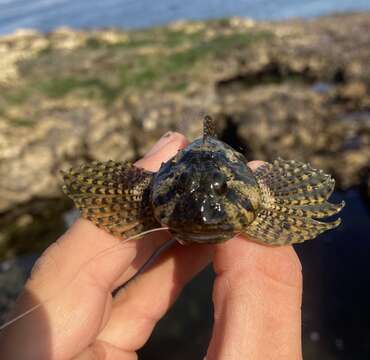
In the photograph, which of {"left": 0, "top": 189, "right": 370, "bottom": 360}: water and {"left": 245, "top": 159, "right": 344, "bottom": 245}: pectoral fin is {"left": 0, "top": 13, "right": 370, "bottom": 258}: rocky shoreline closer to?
{"left": 0, "top": 189, "right": 370, "bottom": 360}: water

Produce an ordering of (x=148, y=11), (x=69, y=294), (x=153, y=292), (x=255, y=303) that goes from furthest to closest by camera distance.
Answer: (x=148, y=11), (x=153, y=292), (x=69, y=294), (x=255, y=303)

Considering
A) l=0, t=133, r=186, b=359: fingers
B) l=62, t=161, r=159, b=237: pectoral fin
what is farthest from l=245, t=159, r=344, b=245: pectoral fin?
l=0, t=133, r=186, b=359: fingers

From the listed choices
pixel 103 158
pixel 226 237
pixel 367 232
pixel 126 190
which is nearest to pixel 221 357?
pixel 226 237

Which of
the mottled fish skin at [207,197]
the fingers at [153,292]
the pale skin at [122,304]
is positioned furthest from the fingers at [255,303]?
the fingers at [153,292]

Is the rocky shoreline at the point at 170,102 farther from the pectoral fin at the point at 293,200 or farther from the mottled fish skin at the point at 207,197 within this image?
the mottled fish skin at the point at 207,197

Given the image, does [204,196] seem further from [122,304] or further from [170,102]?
[170,102]

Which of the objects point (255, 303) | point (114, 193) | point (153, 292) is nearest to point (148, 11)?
point (114, 193)
